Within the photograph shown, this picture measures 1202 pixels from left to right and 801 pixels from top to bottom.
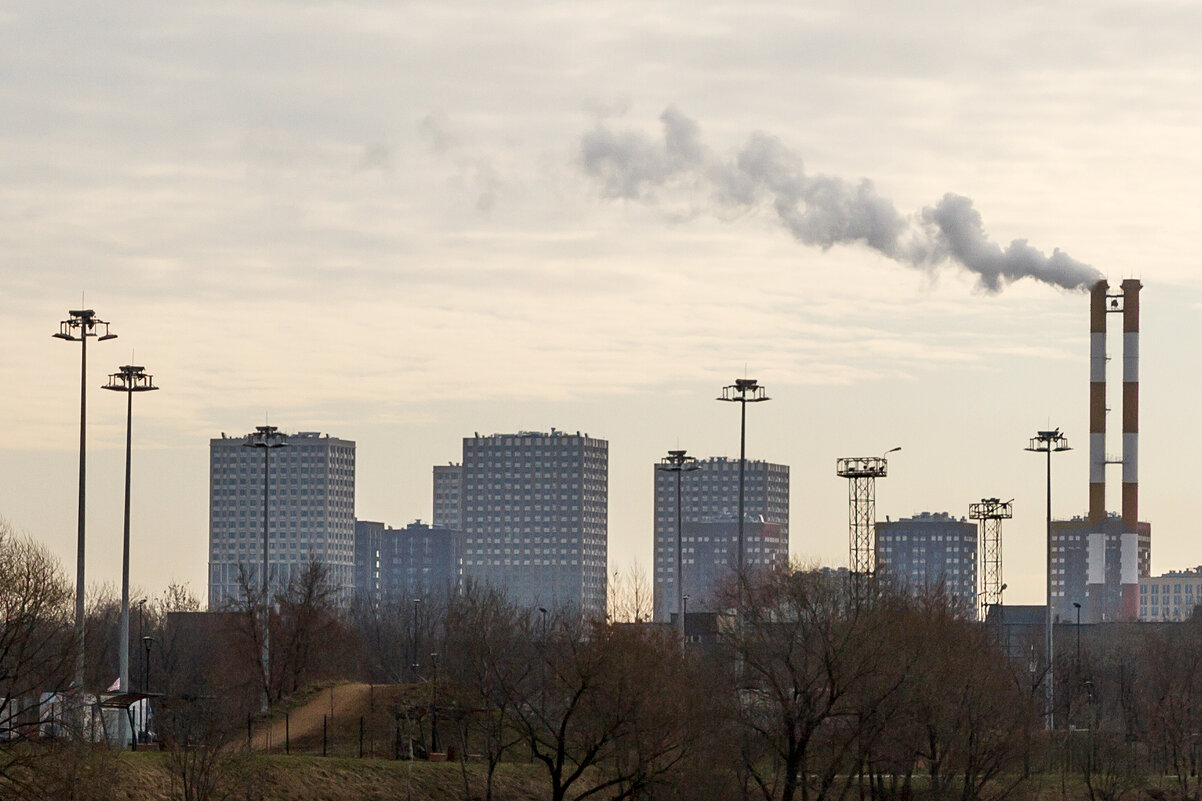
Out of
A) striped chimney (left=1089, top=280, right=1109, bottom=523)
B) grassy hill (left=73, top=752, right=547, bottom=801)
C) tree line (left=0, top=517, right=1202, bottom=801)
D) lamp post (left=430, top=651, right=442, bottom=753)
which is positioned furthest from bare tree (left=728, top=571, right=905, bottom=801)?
striped chimney (left=1089, top=280, right=1109, bottom=523)

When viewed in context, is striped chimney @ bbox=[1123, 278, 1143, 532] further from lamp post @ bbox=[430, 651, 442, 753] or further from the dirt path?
lamp post @ bbox=[430, 651, 442, 753]

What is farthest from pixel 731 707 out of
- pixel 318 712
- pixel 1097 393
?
pixel 1097 393

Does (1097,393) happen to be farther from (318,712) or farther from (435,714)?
(435,714)

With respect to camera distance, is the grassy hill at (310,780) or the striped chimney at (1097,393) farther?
the striped chimney at (1097,393)

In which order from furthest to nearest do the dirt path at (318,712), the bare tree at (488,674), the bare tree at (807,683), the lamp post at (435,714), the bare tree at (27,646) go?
the dirt path at (318,712)
the lamp post at (435,714)
the bare tree at (488,674)
the bare tree at (807,683)
the bare tree at (27,646)

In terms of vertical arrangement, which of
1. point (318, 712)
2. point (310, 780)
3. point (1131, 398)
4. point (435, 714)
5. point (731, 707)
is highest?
point (1131, 398)

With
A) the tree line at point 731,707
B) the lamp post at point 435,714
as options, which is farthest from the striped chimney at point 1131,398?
the lamp post at point 435,714

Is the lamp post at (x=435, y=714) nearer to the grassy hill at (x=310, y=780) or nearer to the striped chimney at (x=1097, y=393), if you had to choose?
the grassy hill at (x=310, y=780)
